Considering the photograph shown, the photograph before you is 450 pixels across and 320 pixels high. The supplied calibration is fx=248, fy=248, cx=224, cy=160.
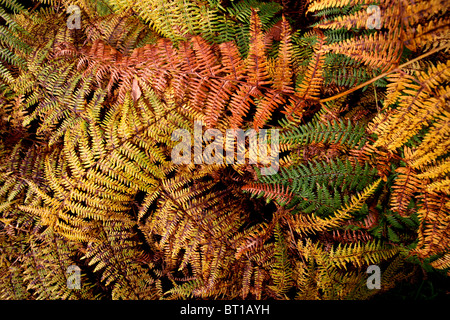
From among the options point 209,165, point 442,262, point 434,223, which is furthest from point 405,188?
point 209,165

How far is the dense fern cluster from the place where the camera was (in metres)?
1.96

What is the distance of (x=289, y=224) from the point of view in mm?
2219

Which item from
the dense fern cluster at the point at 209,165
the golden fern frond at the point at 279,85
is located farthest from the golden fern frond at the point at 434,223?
the golden fern frond at the point at 279,85

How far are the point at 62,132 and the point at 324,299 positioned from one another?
287cm

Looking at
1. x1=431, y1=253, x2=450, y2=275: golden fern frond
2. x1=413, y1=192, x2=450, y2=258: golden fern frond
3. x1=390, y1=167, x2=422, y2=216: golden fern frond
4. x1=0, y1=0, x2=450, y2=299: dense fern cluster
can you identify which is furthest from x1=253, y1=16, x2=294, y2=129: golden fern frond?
x1=431, y1=253, x2=450, y2=275: golden fern frond

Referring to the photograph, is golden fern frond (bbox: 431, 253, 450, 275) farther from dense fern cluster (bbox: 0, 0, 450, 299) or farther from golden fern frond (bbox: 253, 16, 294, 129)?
golden fern frond (bbox: 253, 16, 294, 129)

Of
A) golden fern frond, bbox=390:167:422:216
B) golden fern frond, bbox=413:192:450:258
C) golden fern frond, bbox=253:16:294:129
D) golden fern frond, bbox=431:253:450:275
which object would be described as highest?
golden fern frond, bbox=253:16:294:129

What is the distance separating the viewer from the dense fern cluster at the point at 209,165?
1.96 meters

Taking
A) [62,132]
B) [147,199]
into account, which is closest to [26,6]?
[62,132]

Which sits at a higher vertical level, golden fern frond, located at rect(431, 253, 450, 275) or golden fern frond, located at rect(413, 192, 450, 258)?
golden fern frond, located at rect(413, 192, 450, 258)

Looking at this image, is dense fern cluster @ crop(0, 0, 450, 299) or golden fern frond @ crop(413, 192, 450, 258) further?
dense fern cluster @ crop(0, 0, 450, 299)

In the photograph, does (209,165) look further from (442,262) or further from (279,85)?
(442,262)

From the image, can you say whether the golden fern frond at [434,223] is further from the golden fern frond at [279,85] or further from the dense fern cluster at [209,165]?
the golden fern frond at [279,85]

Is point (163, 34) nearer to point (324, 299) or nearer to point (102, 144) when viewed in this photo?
point (102, 144)
